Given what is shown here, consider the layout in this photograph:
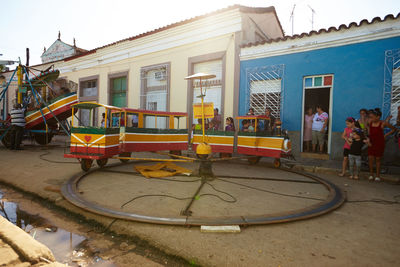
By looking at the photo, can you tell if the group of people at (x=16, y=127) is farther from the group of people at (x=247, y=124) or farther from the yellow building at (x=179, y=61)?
the group of people at (x=247, y=124)

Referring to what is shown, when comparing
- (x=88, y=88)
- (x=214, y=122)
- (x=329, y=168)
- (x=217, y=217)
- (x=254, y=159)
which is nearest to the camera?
(x=217, y=217)

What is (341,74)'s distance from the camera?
810cm

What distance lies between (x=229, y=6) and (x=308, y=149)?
23.1ft

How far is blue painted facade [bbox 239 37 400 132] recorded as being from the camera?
295 inches

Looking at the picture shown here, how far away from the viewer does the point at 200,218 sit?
3.12 m

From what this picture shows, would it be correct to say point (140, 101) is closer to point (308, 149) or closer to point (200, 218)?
point (308, 149)

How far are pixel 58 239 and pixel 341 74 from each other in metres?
9.27

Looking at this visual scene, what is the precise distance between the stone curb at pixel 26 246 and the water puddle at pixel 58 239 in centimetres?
30

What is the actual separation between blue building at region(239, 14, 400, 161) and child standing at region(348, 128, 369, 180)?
77.8 inches

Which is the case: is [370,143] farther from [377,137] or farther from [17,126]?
[17,126]

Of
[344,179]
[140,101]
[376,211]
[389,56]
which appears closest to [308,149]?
[344,179]

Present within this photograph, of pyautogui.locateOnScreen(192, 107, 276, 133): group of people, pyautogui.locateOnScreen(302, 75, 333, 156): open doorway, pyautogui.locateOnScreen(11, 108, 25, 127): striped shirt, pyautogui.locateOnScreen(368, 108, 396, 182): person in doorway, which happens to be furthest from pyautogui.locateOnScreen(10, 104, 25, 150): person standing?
pyautogui.locateOnScreen(368, 108, 396, 182): person in doorway

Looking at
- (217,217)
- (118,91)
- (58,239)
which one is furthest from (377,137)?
(118,91)

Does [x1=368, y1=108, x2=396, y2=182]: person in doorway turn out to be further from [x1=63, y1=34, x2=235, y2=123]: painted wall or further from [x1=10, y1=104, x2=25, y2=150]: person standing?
[x1=10, y1=104, x2=25, y2=150]: person standing
